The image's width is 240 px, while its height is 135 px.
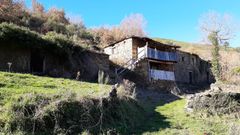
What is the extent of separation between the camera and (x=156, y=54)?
3269cm

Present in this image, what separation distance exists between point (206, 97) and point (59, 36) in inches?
486

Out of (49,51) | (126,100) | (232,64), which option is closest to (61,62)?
(49,51)

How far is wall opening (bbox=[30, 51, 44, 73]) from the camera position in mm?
23891

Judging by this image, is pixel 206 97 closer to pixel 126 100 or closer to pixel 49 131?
pixel 126 100

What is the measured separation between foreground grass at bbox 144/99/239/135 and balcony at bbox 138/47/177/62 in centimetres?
1264

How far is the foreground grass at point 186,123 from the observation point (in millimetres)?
13344

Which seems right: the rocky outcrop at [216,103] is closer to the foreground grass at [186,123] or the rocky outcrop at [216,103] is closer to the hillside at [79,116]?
the foreground grass at [186,123]

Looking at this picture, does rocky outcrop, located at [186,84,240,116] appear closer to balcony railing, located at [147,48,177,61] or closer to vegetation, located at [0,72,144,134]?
vegetation, located at [0,72,144,134]

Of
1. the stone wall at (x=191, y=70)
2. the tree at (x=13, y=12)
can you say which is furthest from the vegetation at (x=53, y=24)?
the stone wall at (x=191, y=70)

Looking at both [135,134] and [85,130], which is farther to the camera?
[135,134]

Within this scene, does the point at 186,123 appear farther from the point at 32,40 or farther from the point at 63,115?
the point at 32,40

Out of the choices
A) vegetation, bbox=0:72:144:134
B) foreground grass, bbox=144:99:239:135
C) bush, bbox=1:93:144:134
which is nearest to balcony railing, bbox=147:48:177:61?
foreground grass, bbox=144:99:239:135

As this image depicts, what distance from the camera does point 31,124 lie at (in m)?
10.5

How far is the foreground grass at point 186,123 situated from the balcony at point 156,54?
12640 millimetres
